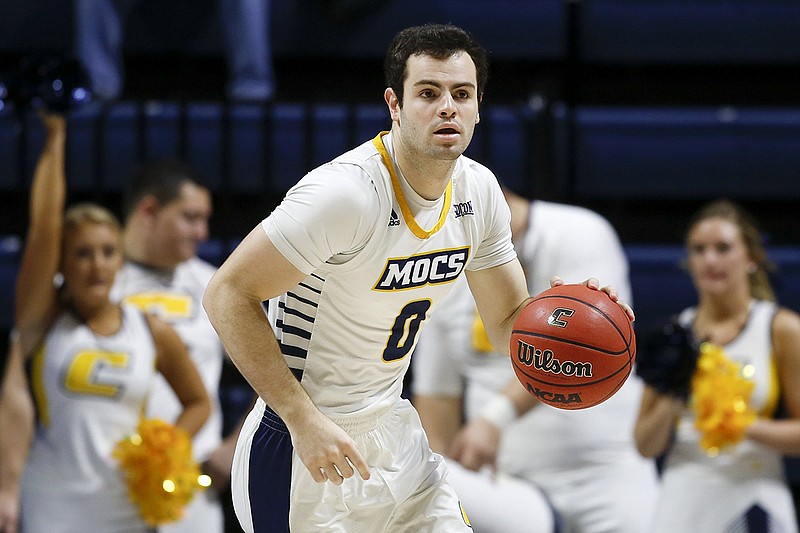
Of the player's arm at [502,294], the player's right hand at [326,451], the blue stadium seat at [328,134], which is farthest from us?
the blue stadium seat at [328,134]

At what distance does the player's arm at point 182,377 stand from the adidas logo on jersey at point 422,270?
2.33 metres

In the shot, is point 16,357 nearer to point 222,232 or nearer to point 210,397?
point 210,397

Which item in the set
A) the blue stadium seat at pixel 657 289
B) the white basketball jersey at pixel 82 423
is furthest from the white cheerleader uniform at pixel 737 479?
the white basketball jersey at pixel 82 423

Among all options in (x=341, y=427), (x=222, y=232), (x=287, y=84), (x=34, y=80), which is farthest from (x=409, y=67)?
(x=287, y=84)

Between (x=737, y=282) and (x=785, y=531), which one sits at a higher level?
(x=737, y=282)

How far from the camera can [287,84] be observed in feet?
24.1

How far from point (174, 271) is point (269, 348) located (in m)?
2.79

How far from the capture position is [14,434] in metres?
4.93

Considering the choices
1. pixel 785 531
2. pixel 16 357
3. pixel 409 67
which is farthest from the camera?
pixel 16 357

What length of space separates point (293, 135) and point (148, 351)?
6.64ft

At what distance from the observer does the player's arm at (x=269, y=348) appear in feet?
8.63

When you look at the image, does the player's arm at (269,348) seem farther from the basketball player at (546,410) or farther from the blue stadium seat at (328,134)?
the blue stadium seat at (328,134)

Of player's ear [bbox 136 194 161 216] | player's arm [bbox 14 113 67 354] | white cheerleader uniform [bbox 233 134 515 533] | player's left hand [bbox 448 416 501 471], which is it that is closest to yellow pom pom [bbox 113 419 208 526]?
player's arm [bbox 14 113 67 354]

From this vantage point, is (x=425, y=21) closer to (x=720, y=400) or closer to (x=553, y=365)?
(x=720, y=400)
